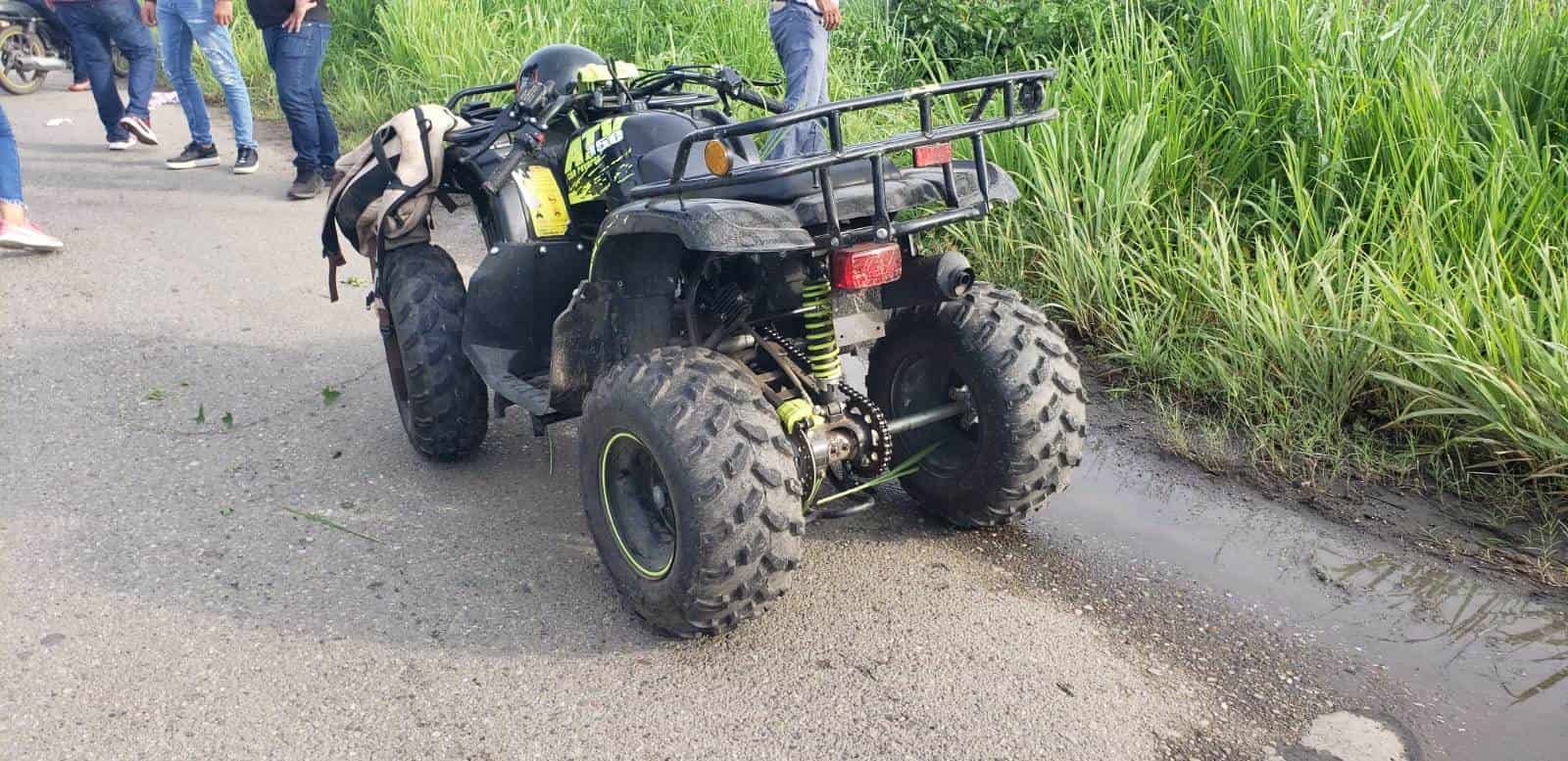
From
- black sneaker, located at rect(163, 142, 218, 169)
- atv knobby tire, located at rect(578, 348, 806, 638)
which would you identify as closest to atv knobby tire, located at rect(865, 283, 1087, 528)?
atv knobby tire, located at rect(578, 348, 806, 638)

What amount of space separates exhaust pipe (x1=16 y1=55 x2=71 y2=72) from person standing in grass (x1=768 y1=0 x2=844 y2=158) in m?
7.86

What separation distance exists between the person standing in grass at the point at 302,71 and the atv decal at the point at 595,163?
4222mm

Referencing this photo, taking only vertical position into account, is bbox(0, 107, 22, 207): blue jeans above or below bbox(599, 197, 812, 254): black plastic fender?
below

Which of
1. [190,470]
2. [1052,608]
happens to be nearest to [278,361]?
[190,470]

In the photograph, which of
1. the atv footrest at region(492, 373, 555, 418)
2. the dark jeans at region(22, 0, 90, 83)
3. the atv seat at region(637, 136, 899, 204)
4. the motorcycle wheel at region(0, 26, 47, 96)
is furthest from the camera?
the dark jeans at region(22, 0, 90, 83)

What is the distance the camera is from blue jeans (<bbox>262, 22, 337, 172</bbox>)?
24.2 feet

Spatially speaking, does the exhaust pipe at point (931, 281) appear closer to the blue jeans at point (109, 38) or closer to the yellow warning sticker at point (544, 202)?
the yellow warning sticker at point (544, 202)

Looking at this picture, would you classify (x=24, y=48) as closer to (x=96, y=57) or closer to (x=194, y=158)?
(x=96, y=57)

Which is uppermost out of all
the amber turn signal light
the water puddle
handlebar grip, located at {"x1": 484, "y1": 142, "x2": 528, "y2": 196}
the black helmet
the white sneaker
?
the black helmet

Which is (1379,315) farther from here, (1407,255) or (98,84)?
(98,84)

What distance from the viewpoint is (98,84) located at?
8.70 metres

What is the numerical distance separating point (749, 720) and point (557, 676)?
0.50 m

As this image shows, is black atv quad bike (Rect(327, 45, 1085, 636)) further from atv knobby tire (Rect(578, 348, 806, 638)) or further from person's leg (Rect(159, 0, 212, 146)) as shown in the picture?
person's leg (Rect(159, 0, 212, 146))

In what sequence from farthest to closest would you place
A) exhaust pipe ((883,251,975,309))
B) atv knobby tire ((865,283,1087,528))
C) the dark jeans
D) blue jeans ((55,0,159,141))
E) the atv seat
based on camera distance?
the dark jeans → blue jeans ((55,0,159,141)) → atv knobby tire ((865,283,1087,528)) → exhaust pipe ((883,251,975,309)) → the atv seat
